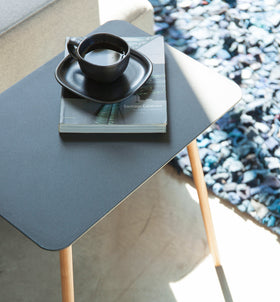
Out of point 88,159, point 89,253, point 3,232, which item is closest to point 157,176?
point 89,253

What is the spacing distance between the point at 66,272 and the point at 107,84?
394 mm

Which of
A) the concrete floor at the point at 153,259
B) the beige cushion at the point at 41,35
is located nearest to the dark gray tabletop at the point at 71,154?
the beige cushion at the point at 41,35

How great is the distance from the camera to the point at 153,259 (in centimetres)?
128

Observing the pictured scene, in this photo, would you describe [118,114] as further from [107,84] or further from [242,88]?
[242,88]

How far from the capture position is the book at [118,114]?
872mm

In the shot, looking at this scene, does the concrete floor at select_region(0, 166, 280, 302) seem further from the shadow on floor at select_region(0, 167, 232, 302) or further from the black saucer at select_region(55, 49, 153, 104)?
the black saucer at select_region(55, 49, 153, 104)

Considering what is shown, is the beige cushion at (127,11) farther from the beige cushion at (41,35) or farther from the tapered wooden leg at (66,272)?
the tapered wooden leg at (66,272)

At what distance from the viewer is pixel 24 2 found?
1.28 metres

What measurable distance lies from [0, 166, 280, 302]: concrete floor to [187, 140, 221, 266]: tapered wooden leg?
8cm

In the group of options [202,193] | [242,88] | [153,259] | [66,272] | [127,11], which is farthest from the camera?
[242,88]

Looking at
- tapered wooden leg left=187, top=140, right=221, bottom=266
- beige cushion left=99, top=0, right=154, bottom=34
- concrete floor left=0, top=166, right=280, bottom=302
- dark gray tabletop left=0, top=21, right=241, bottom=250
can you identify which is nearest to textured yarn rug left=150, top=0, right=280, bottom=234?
concrete floor left=0, top=166, right=280, bottom=302

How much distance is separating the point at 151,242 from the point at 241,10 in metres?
1.20

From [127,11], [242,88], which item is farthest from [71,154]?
[242,88]

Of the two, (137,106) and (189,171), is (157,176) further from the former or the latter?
(137,106)
